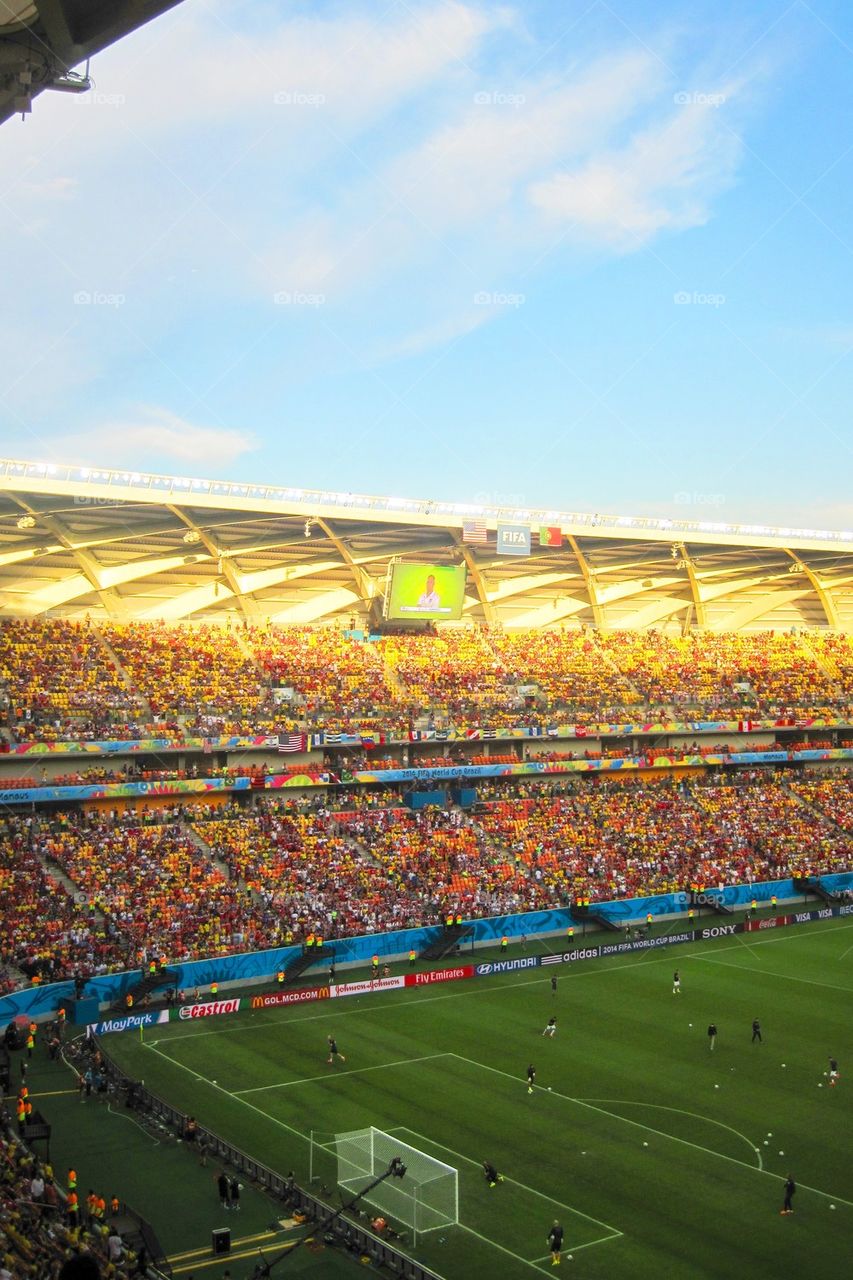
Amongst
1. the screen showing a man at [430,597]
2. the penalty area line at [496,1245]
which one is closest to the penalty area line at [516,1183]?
the penalty area line at [496,1245]

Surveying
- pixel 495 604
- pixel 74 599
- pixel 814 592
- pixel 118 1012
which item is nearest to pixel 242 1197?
pixel 118 1012

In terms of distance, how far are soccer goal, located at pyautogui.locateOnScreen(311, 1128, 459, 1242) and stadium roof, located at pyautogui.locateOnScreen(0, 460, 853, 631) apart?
108 feet

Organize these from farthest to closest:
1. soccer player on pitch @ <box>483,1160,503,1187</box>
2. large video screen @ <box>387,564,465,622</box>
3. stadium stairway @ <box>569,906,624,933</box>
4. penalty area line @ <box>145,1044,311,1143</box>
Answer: large video screen @ <box>387,564,465,622</box>, stadium stairway @ <box>569,906,624,933</box>, penalty area line @ <box>145,1044,311,1143</box>, soccer player on pitch @ <box>483,1160,503,1187</box>

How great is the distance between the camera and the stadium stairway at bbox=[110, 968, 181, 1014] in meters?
38.6

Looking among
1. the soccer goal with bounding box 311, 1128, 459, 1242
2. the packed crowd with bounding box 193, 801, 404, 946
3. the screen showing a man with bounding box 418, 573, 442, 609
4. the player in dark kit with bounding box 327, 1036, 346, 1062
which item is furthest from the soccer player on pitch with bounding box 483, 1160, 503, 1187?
the screen showing a man with bounding box 418, 573, 442, 609

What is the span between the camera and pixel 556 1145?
29.0m

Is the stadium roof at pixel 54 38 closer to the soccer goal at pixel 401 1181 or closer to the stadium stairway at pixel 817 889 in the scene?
the soccer goal at pixel 401 1181

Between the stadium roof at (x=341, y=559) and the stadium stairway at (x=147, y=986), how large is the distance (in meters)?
21.4

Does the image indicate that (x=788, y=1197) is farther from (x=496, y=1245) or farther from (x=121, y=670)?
(x=121, y=670)

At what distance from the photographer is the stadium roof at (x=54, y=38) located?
376 inches

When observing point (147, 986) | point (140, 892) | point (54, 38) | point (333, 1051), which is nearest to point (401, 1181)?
point (333, 1051)

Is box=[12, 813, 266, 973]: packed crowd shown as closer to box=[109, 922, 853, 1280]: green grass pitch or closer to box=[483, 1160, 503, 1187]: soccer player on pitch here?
box=[109, 922, 853, 1280]: green grass pitch

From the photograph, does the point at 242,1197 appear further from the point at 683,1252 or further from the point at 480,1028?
the point at 480,1028

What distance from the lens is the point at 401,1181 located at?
25.1 m
